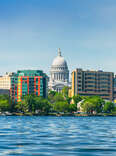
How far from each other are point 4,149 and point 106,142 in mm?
12534

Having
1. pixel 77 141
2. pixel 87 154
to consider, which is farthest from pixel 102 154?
pixel 77 141

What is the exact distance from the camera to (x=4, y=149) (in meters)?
45.1

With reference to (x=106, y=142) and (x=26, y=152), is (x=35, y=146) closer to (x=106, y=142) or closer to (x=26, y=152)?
(x=26, y=152)

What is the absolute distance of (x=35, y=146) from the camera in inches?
1898

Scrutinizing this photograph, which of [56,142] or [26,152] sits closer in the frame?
[26,152]

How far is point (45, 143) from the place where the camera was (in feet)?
168

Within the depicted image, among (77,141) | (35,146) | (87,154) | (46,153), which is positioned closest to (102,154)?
(87,154)

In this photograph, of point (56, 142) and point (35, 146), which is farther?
point (56, 142)

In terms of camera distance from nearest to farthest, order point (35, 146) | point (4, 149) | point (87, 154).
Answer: point (87, 154) → point (4, 149) → point (35, 146)

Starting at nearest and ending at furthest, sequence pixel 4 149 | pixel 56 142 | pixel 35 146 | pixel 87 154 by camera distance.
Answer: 1. pixel 87 154
2. pixel 4 149
3. pixel 35 146
4. pixel 56 142

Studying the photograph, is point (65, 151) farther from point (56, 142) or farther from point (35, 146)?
point (56, 142)

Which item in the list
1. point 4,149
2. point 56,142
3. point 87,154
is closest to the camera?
A: point 87,154

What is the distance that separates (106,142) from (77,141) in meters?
3.04

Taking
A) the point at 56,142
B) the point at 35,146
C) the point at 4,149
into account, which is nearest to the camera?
the point at 4,149
